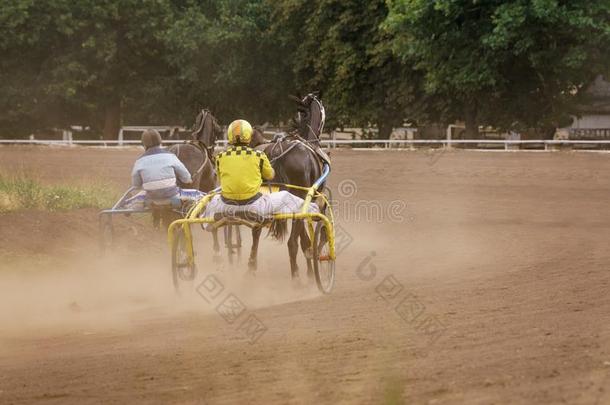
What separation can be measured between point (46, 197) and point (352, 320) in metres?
10.4

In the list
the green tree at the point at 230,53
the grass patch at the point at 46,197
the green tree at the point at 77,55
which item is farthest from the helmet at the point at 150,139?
the green tree at the point at 77,55

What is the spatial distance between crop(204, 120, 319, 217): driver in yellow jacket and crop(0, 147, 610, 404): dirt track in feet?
3.57

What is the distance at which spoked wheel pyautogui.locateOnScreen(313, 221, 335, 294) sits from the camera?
1392cm

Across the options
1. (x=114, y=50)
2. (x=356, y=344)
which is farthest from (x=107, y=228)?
(x=114, y=50)

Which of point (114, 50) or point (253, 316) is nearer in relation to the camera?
point (253, 316)

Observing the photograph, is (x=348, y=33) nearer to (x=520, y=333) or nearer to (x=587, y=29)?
(x=587, y=29)

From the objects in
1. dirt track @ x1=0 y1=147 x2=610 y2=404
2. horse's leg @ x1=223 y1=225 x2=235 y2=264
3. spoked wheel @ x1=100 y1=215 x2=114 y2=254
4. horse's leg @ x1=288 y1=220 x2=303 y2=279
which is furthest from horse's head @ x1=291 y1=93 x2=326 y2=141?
spoked wheel @ x1=100 y1=215 x2=114 y2=254

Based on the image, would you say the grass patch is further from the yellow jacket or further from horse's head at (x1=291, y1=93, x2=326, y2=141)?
the yellow jacket

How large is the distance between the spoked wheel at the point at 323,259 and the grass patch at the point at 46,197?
6.68 m

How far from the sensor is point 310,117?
57.5ft

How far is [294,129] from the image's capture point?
17453 mm

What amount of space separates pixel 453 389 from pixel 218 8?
55.1m

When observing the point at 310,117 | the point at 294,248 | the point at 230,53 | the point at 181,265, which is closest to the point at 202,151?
the point at 310,117

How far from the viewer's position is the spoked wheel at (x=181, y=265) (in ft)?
44.6
